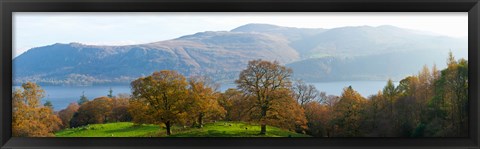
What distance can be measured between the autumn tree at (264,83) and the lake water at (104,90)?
4.0 inches

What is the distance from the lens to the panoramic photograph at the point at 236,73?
11.0 ft

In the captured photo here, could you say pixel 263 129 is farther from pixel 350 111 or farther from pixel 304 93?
pixel 350 111

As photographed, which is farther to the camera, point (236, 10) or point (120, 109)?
point (120, 109)

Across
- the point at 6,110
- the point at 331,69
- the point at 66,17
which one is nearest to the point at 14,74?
the point at 6,110

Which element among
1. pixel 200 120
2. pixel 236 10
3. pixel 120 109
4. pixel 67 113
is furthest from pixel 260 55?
pixel 67 113

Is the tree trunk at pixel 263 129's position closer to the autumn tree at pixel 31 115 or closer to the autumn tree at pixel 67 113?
the autumn tree at pixel 67 113

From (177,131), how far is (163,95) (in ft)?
0.84

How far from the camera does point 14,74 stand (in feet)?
11.0

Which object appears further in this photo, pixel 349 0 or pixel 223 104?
pixel 223 104

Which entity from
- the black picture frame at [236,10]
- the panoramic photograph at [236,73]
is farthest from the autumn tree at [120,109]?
the black picture frame at [236,10]

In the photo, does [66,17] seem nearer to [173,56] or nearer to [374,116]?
[173,56]

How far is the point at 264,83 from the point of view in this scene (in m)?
3.43

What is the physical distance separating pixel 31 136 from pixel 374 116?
2182mm

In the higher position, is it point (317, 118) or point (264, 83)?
point (264, 83)
